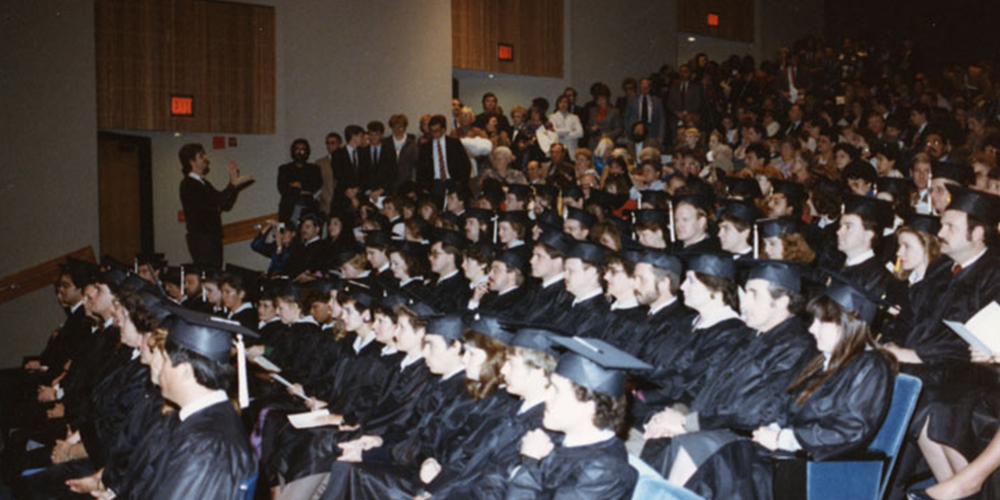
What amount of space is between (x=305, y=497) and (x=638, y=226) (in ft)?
11.0

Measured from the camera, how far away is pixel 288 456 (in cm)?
583

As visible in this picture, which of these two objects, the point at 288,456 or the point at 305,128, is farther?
the point at 305,128

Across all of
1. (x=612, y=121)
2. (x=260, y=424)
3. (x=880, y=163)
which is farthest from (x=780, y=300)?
(x=612, y=121)

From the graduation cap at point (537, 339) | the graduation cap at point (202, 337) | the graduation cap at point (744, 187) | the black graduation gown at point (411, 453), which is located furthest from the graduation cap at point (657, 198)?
the graduation cap at point (202, 337)

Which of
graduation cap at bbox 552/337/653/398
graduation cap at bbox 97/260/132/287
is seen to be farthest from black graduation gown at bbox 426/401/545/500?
graduation cap at bbox 97/260/132/287

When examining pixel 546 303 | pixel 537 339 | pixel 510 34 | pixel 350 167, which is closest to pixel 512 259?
pixel 546 303

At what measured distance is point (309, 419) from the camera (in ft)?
19.4

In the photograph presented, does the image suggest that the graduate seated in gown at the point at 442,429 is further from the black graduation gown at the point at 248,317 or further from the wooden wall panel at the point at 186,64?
the wooden wall panel at the point at 186,64

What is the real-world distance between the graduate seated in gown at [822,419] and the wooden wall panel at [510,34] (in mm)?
11188

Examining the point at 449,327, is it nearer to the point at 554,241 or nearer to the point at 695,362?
the point at 695,362

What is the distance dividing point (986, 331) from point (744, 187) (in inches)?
166

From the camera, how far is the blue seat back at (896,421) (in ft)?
13.9

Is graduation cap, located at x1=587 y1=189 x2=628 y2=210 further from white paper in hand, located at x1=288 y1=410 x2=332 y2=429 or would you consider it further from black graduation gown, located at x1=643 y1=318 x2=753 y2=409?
white paper in hand, located at x1=288 y1=410 x2=332 y2=429

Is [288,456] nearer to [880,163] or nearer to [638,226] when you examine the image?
[638,226]
